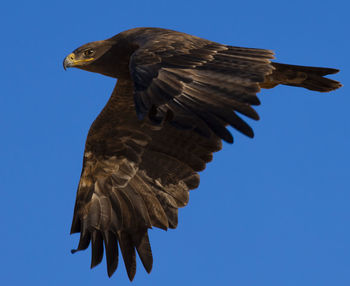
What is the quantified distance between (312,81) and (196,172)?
6.64 ft

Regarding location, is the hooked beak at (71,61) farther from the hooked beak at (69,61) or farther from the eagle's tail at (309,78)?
the eagle's tail at (309,78)

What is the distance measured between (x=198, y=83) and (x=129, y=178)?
11.0ft

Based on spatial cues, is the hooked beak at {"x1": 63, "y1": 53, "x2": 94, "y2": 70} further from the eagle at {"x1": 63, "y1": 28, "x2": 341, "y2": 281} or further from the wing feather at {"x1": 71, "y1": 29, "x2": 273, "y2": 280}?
the wing feather at {"x1": 71, "y1": 29, "x2": 273, "y2": 280}

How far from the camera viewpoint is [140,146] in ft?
37.0

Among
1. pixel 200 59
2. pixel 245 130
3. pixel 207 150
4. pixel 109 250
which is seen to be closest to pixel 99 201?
pixel 109 250

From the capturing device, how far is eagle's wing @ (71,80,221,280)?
10.5 metres

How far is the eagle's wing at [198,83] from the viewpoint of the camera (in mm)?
7684

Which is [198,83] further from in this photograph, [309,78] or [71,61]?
[71,61]

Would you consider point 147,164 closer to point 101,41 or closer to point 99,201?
point 99,201

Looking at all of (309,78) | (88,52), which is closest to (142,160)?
(88,52)

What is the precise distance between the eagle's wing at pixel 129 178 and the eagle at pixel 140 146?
0.05 ft

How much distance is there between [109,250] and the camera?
10.5m

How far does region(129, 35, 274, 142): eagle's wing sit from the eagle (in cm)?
2

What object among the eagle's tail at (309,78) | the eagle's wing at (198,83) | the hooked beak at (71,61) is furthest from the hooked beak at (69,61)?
the eagle's tail at (309,78)
